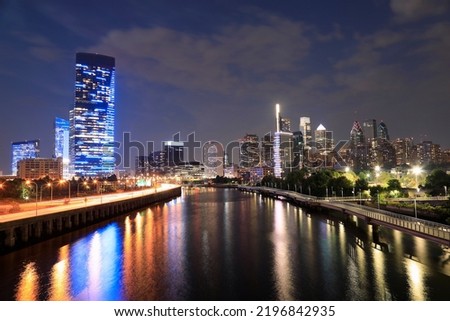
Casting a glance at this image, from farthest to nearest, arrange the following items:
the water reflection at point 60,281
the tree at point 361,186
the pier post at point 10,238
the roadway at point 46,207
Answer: the tree at point 361,186 → the roadway at point 46,207 → the pier post at point 10,238 → the water reflection at point 60,281

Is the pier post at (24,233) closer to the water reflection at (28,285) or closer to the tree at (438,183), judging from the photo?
the water reflection at (28,285)

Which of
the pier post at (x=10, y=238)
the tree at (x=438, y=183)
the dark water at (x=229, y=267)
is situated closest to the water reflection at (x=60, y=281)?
the dark water at (x=229, y=267)

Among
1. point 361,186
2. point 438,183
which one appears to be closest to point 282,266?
point 438,183

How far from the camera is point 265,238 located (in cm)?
4850

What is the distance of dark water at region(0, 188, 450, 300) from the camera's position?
26.0 metres

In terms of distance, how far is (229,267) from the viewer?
108 feet

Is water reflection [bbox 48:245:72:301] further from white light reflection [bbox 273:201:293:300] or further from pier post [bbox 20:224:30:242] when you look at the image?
white light reflection [bbox 273:201:293:300]

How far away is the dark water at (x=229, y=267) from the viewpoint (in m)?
26.0

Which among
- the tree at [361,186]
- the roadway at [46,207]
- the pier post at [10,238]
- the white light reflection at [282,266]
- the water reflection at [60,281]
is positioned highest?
the tree at [361,186]

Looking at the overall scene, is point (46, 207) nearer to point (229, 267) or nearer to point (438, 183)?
point (229, 267)

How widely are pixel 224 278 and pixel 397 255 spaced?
1798cm

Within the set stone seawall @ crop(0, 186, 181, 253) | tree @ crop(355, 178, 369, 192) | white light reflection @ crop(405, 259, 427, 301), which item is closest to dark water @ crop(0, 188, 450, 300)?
white light reflection @ crop(405, 259, 427, 301)

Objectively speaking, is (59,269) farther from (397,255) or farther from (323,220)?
(323,220)
